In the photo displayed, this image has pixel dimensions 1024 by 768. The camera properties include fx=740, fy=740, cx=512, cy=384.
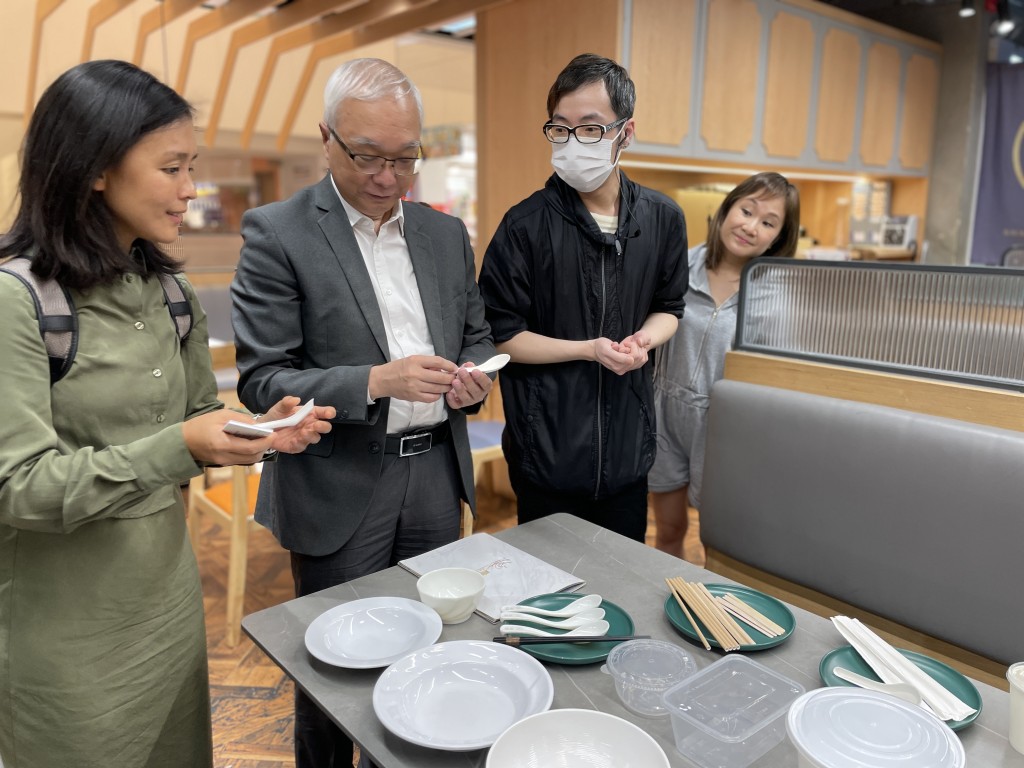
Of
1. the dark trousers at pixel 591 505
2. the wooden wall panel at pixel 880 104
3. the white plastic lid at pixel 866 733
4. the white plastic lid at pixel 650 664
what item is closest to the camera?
the white plastic lid at pixel 866 733

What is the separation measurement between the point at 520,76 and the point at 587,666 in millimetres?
2973

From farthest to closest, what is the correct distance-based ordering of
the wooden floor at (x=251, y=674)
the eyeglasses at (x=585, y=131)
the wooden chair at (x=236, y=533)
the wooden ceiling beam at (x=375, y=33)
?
the wooden ceiling beam at (x=375, y=33) → the wooden chair at (x=236, y=533) → the wooden floor at (x=251, y=674) → the eyeglasses at (x=585, y=131)

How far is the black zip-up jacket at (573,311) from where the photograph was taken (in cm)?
171

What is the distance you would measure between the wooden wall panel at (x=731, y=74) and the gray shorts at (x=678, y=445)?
2.07 meters

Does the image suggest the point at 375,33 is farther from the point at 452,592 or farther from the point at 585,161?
the point at 452,592

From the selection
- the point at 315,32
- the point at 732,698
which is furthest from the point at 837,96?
the point at 732,698

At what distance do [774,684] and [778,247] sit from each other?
1553mm

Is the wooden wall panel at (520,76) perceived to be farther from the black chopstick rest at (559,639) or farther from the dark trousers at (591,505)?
the black chopstick rest at (559,639)

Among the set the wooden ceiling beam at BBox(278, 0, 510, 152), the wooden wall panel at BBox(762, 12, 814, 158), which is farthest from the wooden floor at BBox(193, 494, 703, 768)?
the wooden ceiling beam at BBox(278, 0, 510, 152)

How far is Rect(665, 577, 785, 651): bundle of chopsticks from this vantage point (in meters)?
1.11

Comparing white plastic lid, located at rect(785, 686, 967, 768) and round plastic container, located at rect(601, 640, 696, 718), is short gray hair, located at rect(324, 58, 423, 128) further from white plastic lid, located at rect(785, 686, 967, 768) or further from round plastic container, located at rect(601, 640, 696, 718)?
white plastic lid, located at rect(785, 686, 967, 768)

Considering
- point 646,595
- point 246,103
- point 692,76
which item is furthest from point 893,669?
point 246,103

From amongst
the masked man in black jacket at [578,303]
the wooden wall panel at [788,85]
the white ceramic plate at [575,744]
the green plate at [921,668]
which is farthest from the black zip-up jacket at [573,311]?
the wooden wall panel at [788,85]

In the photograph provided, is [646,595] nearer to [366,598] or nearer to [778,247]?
[366,598]
